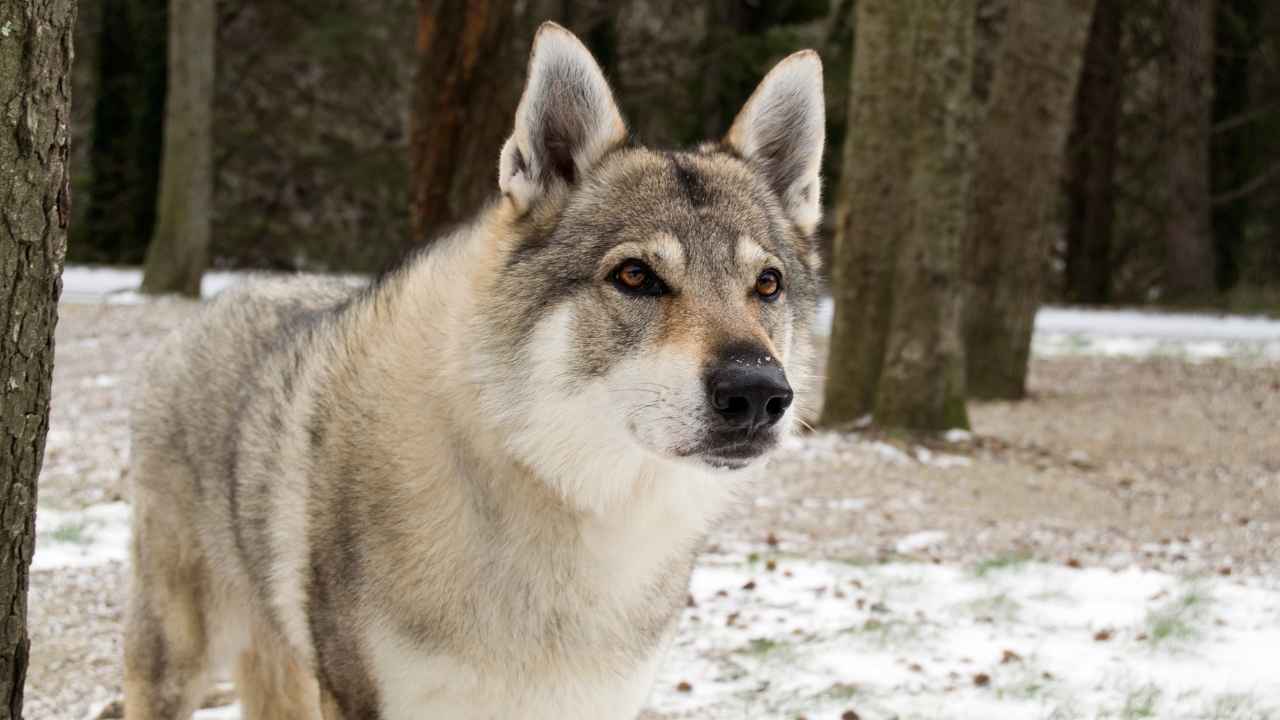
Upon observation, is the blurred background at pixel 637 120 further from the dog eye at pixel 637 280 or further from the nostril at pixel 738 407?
the nostril at pixel 738 407

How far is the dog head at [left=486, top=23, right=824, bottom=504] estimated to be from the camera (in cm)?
338

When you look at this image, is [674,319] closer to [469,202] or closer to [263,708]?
[263,708]

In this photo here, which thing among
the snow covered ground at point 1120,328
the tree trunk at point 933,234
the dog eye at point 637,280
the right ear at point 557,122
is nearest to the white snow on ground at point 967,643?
the dog eye at point 637,280

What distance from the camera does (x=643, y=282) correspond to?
3629 mm

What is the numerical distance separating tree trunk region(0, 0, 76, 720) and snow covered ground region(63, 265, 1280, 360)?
12.1 m

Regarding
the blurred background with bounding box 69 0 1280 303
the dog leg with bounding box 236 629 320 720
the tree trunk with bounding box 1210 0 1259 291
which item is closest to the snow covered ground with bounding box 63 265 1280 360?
the blurred background with bounding box 69 0 1280 303

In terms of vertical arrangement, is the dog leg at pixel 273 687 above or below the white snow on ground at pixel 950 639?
above

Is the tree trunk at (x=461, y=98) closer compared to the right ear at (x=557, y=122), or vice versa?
the right ear at (x=557, y=122)

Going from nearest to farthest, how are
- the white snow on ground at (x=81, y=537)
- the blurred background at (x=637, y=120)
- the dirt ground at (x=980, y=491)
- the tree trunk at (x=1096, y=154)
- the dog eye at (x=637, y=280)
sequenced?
the dog eye at (x=637, y=280), the dirt ground at (x=980, y=491), the white snow on ground at (x=81, y=537), the blurred background at (x=637, y=120), the tree trunk at (x=1096, y=154)

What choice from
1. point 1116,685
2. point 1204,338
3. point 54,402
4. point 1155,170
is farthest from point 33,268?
point 1155,170

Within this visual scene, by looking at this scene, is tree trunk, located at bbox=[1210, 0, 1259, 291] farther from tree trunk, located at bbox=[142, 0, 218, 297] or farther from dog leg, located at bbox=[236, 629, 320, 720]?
dog leg, located at bbox=[236, 629, 320, 720]

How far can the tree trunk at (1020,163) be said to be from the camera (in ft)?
41.4

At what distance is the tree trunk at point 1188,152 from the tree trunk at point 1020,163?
35.2 feet

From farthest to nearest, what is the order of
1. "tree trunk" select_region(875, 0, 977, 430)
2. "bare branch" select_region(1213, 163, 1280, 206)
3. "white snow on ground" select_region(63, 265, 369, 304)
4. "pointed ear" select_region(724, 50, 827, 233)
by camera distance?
"bare branch" select_region(1213, 163, 1280, 206)
"white snow on ground" select_region(63, 265, 369, 304)
"tree trunk" select_region(875, 0, 977, 430)
"pointed ear" select_region(724, 50, 827, 233)
